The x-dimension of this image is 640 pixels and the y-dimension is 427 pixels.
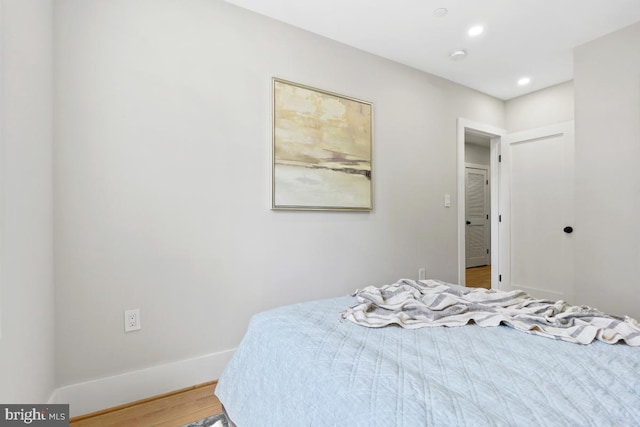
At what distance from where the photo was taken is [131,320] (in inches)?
71.4

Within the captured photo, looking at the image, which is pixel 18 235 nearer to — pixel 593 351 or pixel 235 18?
pixel 235 18

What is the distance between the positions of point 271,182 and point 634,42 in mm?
2907

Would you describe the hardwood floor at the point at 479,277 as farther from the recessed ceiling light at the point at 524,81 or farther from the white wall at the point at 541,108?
the recessed ceiling light at the point at 524,81

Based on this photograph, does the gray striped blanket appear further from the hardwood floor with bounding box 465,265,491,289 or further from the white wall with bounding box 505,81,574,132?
the hardwood floor with bounding box 465,265,491,289

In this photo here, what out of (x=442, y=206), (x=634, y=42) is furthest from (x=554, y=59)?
(x=442, y=206)

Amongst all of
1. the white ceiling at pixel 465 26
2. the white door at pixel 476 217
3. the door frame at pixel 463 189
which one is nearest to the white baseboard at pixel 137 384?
the white ceiling at pixel 465 26

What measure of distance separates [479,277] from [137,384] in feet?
16.7

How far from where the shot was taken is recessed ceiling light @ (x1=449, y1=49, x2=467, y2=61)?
2.78 metres

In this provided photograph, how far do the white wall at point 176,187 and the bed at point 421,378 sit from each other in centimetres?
79

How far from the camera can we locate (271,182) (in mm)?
2260

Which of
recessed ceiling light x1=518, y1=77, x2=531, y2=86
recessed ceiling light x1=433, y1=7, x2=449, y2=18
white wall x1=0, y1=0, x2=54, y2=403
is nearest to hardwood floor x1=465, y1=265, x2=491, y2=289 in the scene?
recessed ceiling light x1=518, y1=77, x2=531, y2=86

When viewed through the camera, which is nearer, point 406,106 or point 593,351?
point 593,351

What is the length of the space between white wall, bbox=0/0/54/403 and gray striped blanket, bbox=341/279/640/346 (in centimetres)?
118

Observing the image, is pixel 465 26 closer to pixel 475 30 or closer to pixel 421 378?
pixel 475 30
